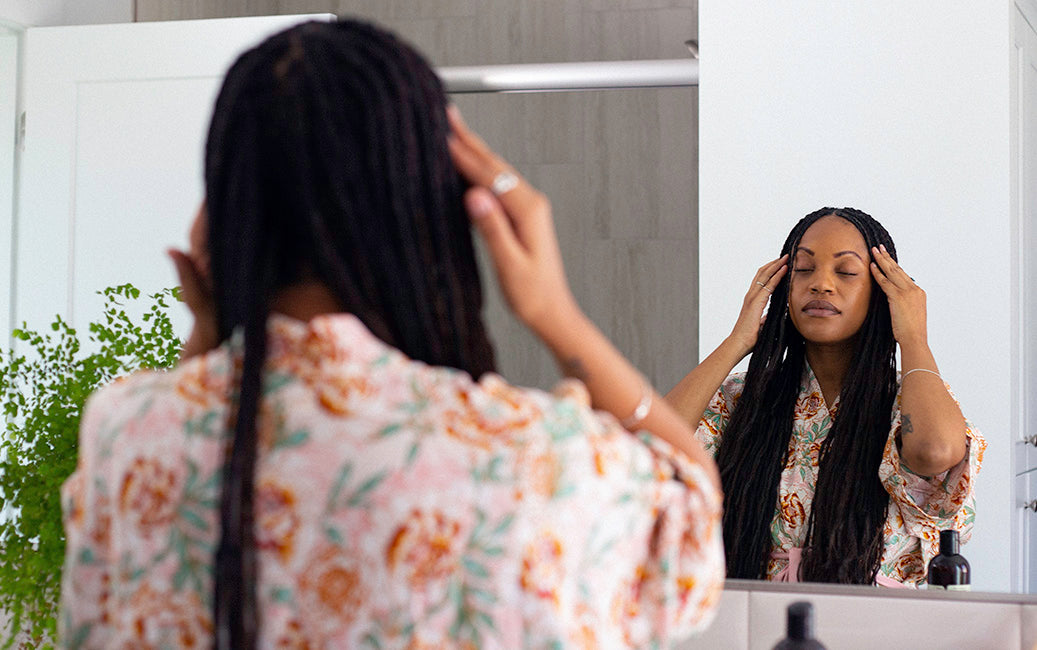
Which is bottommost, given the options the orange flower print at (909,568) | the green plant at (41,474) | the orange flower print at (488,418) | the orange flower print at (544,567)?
the orange flower print at (909,568)

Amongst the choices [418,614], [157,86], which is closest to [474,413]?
[418,614]

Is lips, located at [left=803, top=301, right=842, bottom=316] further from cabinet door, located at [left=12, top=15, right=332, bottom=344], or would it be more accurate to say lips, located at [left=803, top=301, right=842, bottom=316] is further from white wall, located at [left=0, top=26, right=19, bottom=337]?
white wall, located at [left=0, top=26, right=19, bottom=337]

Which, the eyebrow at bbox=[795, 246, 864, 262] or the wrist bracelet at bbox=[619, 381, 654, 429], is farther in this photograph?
the eyebrow at bbox=[795, 246, 864, 262]

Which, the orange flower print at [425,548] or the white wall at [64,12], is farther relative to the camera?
the white wall at [64,12]

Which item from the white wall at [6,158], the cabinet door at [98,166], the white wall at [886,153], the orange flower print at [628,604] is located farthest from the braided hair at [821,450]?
the white wall at [6,158]

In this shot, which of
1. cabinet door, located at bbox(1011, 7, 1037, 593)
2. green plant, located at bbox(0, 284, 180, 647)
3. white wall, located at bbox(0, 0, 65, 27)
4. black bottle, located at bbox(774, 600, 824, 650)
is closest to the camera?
black bottle, located at bbox(774, 600, 824, 650)

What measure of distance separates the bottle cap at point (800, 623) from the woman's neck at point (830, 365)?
0.34 m

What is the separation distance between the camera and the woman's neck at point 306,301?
1.31ft

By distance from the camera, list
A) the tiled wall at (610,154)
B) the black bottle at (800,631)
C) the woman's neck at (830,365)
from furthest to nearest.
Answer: the tiled wall at (610,154) < the woman's neck at (830,365) < the black bottle at (800,631)

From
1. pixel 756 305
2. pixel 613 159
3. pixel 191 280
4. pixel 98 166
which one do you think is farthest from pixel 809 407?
pixel 98 166

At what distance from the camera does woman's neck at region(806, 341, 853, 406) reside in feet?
3.18

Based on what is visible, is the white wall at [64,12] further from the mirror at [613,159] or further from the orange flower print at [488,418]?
the orange flower print at [488,418]

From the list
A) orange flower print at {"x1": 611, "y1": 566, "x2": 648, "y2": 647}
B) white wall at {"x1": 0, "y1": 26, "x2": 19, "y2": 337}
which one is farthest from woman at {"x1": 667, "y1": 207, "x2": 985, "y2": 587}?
white wall at {"x1": 0, "y1": 26, "x2": 19, "y2": 337}

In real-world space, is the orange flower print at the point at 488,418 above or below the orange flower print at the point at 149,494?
above
